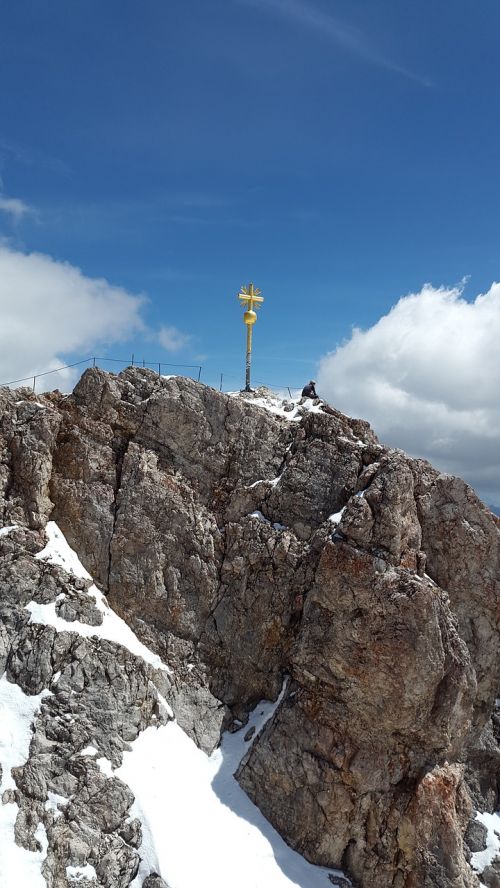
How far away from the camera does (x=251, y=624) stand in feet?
97.1

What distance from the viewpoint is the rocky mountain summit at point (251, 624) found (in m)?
24.0

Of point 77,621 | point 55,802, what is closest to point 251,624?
point 77,621

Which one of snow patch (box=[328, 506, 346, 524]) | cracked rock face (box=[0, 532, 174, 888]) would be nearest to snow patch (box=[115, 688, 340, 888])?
cracked rock face (box=[0, 532, 174, 888])

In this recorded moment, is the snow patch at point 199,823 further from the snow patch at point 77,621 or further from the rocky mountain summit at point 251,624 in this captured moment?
the snow patch at point 77,621

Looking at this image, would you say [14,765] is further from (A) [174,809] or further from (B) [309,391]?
(B) [309,391]

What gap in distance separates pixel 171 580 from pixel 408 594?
435 inches

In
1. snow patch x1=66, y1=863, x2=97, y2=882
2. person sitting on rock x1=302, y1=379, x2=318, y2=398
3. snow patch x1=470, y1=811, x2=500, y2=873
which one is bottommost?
snow patch x1=470, y1=811, x2=500, y2=873

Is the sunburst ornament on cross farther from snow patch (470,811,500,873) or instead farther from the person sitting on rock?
snow patch (470,811,500,873)

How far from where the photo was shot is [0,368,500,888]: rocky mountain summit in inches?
944

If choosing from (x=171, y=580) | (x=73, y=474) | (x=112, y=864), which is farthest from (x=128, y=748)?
(x=73, y=474)

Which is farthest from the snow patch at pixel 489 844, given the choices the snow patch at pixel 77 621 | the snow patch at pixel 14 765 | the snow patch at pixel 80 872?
the snow patch at pixel 14 765

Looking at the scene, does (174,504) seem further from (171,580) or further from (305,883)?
(305,883)

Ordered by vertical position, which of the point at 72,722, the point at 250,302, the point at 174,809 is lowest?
the point at 174,809


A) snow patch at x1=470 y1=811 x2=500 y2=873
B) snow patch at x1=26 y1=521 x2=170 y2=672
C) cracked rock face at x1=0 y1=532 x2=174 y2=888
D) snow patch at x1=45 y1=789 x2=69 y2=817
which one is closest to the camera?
cracked rock face at x1=0 y1=532 x2=174 y2=888
